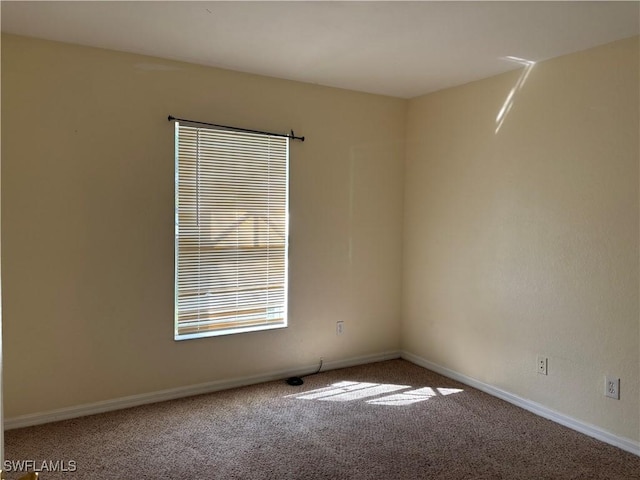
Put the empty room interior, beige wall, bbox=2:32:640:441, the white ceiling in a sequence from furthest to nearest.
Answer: beige wall, bbox=2:32:640:441 → the empty room interior → the white ceiling

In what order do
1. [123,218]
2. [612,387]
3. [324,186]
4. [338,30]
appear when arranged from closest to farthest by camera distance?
[338,30] < [612,387] < [123,218] < [324,186]

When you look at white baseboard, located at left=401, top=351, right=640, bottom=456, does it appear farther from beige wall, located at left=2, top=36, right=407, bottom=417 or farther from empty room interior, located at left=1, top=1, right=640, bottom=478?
beige wall, located at left=2, top=36, right=407, bottom=417

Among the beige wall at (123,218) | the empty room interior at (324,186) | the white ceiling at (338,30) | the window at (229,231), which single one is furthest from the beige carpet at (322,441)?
the white ceiling at (338,30)

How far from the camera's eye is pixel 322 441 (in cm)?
280

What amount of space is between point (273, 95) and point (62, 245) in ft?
5.87

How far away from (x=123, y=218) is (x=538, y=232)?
2.71 m

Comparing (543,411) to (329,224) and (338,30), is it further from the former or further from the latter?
(338,30)

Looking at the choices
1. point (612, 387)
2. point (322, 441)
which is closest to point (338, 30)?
point (322, 441)

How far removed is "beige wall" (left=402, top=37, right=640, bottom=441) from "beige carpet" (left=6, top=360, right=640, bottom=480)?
0.39 m

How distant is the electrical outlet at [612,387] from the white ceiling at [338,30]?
A: 6.41ft

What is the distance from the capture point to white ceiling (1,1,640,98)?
2445mm

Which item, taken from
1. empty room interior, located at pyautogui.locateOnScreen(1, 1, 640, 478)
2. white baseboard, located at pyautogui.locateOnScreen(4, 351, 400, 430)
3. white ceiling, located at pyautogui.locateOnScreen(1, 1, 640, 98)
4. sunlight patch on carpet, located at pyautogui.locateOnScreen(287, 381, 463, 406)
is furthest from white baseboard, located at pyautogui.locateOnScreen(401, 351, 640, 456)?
white ceiling, located at pyautogui.locateOnScreen(1, 1, 640, 98)

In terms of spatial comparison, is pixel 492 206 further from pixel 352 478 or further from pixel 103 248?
pixel 103 248

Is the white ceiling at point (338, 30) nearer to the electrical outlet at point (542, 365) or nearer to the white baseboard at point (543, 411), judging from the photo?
the electrical outlet at point (542, 365)
